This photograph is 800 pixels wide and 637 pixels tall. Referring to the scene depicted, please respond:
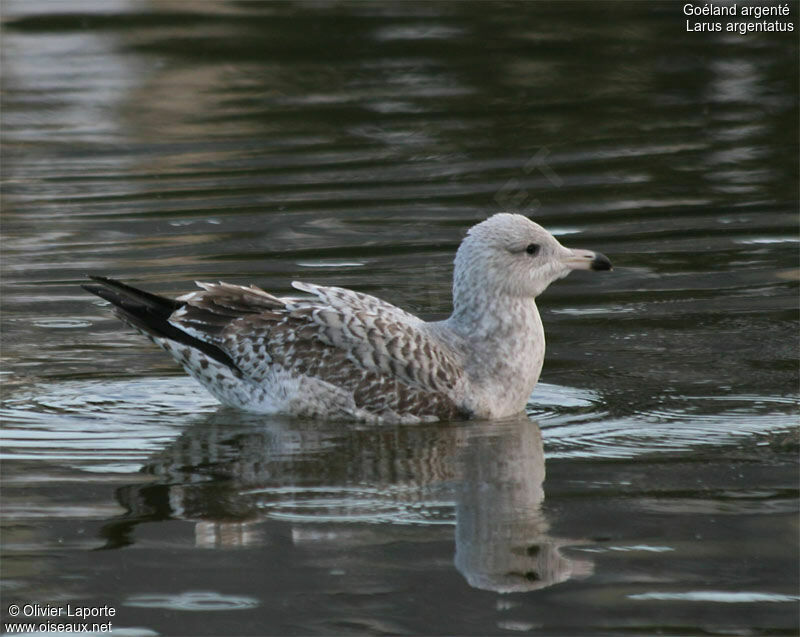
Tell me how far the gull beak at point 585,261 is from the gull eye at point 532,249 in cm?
17

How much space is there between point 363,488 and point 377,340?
130 cm

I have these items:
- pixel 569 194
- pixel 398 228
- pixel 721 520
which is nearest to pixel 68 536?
pixel 721 520

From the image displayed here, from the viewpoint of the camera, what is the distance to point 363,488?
787 cm

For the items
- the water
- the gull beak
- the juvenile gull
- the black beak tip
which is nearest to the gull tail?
the juvenile gull

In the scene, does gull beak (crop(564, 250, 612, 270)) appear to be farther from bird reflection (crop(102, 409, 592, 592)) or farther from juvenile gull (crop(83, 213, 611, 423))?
bird reflection (crop(102, 409, 592, 592))

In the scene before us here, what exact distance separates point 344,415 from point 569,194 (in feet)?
17.0

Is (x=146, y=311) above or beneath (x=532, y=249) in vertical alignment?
beneath

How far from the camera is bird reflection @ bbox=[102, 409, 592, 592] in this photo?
7082 mm

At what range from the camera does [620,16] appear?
22.5m

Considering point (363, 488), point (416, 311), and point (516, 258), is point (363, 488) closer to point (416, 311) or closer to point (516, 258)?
point (516, 258)

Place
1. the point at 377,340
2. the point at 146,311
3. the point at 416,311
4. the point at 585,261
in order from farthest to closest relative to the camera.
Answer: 1. the point at 416,311
2. the point at 146,311
3. the point at 585,261
4. the point at 377,340

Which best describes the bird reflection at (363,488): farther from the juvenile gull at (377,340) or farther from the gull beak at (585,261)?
the gull beak at (585,261)

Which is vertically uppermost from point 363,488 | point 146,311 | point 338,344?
point 146,311

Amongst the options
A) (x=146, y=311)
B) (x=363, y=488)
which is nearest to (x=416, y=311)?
(x=146, y=311)
